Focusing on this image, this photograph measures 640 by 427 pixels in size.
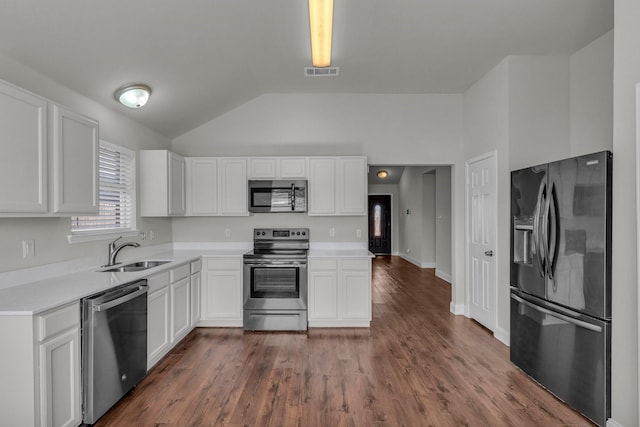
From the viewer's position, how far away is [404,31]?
3240 mm

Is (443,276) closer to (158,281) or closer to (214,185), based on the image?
(214,185)

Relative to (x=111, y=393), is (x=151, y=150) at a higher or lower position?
higher

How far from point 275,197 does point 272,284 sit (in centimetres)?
109

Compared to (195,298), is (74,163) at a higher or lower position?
higher

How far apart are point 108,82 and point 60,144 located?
1024mm

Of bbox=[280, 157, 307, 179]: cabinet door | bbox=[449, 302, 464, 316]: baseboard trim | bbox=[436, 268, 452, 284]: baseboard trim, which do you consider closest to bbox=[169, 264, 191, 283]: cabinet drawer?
bbox=[280, 157, 307, 179]: cabinet door

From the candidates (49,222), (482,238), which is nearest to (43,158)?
(49,222)

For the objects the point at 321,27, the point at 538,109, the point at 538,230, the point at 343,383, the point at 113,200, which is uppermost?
the point at 321,27

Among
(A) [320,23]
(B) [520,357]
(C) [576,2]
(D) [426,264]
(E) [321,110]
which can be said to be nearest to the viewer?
(A) [320,23]

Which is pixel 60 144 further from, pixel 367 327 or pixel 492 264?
pixel 492 264

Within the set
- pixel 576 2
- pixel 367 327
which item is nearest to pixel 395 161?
pixel 367 327

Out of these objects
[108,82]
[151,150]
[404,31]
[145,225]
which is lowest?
[145,225]

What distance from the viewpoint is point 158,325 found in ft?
10.6

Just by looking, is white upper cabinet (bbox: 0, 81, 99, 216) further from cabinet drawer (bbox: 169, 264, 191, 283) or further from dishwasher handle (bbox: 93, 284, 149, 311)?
cabinet drawer (bbox: 169, 264, 191, 283)
